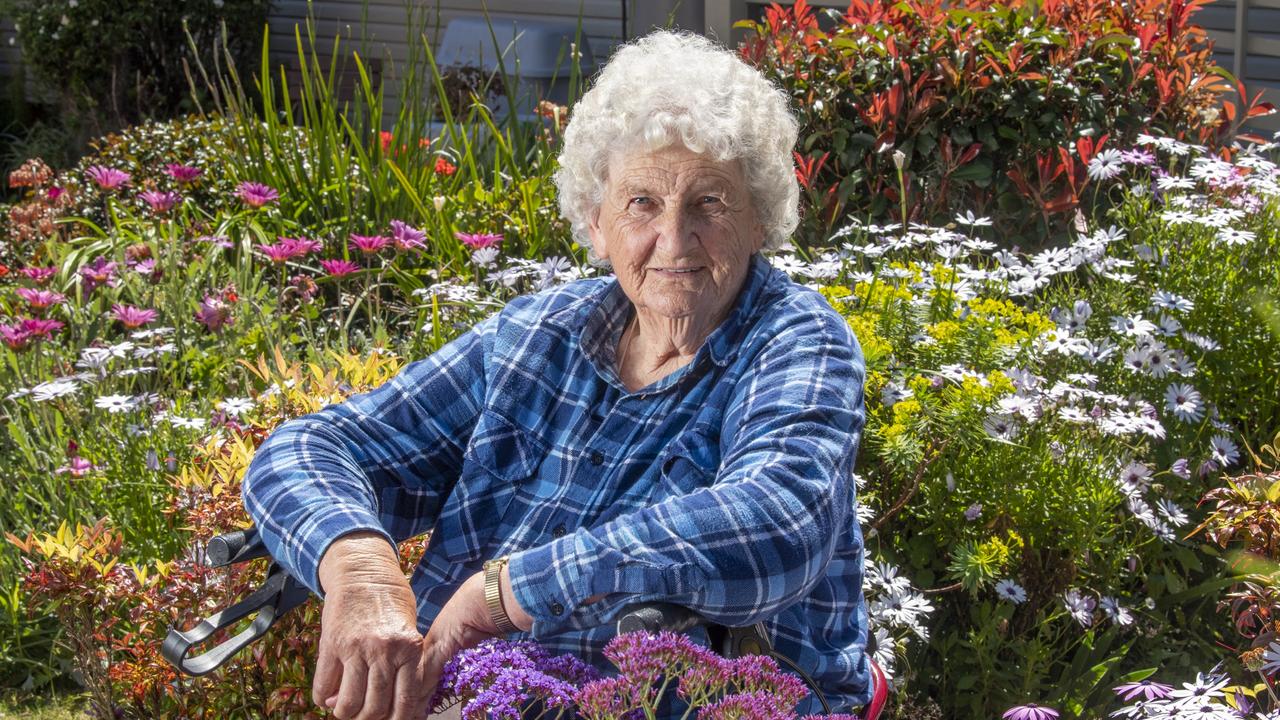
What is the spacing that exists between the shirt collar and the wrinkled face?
0.11ft

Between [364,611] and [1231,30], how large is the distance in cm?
606

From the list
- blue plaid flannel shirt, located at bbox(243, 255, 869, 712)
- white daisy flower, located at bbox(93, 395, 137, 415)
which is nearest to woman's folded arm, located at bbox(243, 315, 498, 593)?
blue plaid flannel shirt, located at bbox(243, 255, 869, 712)

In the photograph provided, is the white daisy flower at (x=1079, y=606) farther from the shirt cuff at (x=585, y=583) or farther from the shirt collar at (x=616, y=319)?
the shirt cuff at (x=585, y=583)

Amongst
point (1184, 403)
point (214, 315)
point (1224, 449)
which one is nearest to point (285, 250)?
point (214, 315)

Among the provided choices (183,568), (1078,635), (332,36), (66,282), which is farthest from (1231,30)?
(332,36)

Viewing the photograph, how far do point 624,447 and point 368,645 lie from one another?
53 cm

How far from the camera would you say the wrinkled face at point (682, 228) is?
7.02 feet

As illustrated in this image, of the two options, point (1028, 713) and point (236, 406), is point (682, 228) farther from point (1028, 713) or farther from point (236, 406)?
point (236, 406)

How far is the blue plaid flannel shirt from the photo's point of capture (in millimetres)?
1788

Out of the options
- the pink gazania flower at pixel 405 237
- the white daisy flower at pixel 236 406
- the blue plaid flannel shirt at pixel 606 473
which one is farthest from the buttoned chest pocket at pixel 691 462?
the pink gazania flower at pixel 405 237

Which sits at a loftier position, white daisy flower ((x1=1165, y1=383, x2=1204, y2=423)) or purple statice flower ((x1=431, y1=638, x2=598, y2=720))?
purple statice flower ((x1=431, y1=638, x2=598, y2=720))

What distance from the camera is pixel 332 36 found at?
35.1ft

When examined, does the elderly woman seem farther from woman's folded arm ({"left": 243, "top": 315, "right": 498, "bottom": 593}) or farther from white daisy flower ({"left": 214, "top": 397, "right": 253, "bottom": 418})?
white daisy flower ({"left": 214, "top": 397, "right": 253, "bottom": 418})

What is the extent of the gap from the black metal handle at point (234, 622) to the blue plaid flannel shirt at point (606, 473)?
9cm
